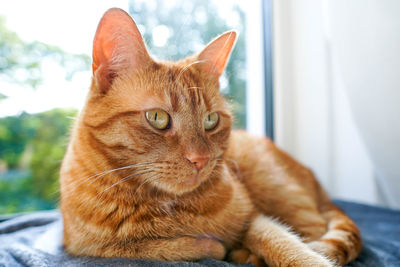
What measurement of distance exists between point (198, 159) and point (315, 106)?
5.72ft

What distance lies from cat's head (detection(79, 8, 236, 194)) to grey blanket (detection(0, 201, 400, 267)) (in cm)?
30

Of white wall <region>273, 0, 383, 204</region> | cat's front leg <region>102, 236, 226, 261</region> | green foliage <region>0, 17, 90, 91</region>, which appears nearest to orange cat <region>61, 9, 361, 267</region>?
cat's front leg <region>102, 236, 226, 261</region>

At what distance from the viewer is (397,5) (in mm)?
1637

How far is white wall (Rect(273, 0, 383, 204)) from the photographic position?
2311mm

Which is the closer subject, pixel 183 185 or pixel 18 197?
pixel 183 185

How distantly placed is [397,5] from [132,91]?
1440 mm

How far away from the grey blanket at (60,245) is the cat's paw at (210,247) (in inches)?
1.4

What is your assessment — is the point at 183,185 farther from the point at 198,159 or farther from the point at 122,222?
the point at 122,222

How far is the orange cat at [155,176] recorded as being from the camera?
1044 millimetres

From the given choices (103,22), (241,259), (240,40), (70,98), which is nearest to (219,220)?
(241,259)

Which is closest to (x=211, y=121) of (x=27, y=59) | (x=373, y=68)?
(x=373, y=68)

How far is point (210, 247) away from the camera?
108cm

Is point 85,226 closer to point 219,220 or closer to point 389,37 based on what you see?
point 219,220

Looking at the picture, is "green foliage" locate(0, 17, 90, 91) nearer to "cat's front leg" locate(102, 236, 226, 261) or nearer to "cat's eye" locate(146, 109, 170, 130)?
"cat's eye" locate(146, 109, 170, 130)
